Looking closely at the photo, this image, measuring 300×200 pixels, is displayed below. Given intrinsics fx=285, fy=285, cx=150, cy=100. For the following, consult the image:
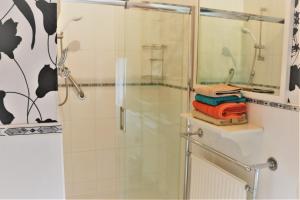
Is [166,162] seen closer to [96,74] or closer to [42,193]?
[96,74]

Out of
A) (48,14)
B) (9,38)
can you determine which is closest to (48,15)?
(48,14)

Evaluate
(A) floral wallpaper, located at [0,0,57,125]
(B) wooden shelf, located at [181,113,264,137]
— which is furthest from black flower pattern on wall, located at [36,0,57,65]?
(B) wooden shelf, located at [181,113,264,137]

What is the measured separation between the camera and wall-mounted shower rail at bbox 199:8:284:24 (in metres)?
1.40

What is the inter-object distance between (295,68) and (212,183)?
867mm

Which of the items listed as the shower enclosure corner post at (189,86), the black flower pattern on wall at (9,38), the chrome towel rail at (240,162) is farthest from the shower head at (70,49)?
Answer: the black flower pattern on wall at (9,38)

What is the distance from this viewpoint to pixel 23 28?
2.50 feet

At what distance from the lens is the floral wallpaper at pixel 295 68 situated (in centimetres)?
121

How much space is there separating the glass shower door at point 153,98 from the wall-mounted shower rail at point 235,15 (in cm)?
20

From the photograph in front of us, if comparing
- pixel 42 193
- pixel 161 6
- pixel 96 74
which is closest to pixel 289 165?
pixel 42 193

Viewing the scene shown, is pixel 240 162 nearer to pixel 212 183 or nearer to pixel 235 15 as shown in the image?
pixel 212 183

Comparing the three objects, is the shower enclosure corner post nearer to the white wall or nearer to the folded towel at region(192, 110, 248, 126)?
the folded towel at region(192, 110, 248, 126)

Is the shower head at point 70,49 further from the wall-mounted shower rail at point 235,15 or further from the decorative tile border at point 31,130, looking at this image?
the decorative tile border at point 31,130

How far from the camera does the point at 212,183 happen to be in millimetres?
1757

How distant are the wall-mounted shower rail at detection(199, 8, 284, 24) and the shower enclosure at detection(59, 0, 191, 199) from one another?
178mm
